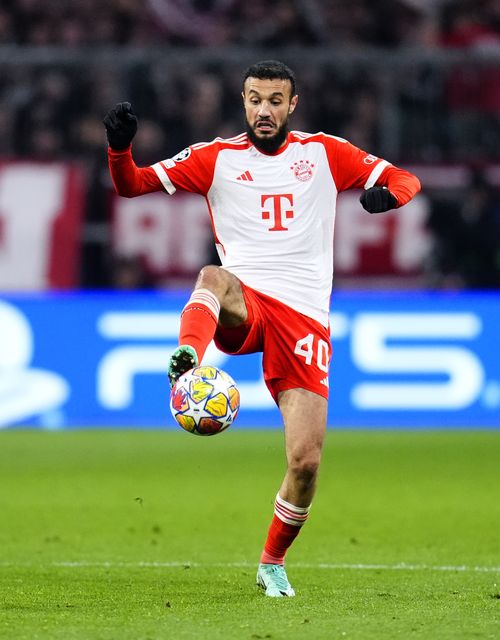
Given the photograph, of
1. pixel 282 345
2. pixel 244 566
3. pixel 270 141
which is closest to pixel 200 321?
pixel 282 345

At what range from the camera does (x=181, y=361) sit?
584 centimetres

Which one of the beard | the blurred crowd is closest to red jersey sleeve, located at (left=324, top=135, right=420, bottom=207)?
the beard

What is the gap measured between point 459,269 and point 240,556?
301 inches

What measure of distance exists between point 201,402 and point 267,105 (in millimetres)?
1554

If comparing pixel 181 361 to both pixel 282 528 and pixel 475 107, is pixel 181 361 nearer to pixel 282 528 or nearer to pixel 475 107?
pixel 282 528

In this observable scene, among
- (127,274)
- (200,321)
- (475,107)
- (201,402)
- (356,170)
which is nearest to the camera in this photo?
(201,402)

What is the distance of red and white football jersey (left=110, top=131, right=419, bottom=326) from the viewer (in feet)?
21.6

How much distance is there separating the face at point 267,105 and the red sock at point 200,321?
0.89 m

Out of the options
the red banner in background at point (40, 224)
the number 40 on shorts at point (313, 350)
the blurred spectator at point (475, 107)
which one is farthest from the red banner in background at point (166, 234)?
the number 40 on shorts at point (313, 350)

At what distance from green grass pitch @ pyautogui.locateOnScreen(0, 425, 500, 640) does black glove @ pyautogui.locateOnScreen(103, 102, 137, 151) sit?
2.03 m

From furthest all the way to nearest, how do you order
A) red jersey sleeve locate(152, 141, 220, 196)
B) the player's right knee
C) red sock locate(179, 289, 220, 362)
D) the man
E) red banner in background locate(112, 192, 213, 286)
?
1. red banner in background locate(112, 192, 213, 286)
2. red jersey sleeve locate(152, 141, 220, 196)
3. the man
4. the player's right knee
5. red sock locate(179, 289, 220, 362)

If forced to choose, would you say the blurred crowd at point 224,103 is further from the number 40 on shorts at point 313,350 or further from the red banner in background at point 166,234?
the number 40 on shorts at point 313,350

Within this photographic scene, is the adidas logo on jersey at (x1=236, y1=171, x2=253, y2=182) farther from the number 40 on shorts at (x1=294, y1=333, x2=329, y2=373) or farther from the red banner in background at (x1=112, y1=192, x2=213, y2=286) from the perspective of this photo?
the red banner in background at (x1=112, y1=192, x2=213, y2=286)

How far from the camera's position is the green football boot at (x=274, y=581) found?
21.1ft
